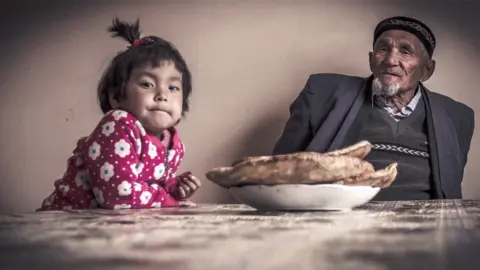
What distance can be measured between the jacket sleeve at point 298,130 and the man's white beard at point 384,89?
0.21 metres

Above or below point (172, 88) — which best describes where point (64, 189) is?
below

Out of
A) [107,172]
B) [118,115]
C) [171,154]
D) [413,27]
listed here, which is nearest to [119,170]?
[107,172]

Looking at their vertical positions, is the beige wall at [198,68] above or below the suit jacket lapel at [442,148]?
above

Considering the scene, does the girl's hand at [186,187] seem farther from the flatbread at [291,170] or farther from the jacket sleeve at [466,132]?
the jacket sleeve at [466,132]

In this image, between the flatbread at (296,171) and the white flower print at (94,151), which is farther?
the white flower print at (94,151)

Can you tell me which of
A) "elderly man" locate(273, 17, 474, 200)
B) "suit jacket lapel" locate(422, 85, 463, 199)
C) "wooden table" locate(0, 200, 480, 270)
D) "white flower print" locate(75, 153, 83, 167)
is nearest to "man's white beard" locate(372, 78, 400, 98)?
"elderly man" locate(273, 17, 474, 200)

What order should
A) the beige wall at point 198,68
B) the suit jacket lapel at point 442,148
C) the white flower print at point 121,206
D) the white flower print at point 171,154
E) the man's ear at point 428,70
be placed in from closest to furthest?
the white flower print at point 121,206
the white flower print at point 171,154
the suit jacket lapel at point 442,148
the man's ear at point 428,70
the beige wall at point 198,68

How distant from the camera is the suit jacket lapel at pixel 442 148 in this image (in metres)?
1.90

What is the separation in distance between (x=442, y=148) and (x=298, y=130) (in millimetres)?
462

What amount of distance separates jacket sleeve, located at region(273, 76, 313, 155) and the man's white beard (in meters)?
0.21

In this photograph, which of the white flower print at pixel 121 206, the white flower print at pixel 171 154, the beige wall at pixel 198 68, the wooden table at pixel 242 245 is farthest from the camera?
the beige wall at pixel 198 68

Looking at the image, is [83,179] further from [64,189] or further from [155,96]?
[155,96]

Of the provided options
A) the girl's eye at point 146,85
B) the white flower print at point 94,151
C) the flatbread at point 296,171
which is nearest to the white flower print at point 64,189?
the white flower print at point 94,151

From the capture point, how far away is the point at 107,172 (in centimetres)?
112
